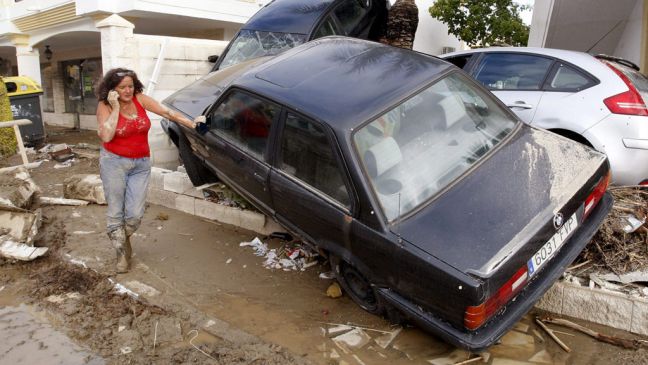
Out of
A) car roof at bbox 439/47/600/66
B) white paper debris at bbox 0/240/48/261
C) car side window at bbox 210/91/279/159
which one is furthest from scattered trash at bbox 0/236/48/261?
car roof at bbox 439/47/600/66

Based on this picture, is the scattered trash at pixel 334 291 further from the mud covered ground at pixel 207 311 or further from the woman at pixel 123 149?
the woman at pixel 123 149

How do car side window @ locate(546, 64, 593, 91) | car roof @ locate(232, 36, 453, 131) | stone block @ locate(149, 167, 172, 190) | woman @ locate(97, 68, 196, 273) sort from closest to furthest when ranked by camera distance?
car roof @ locate(232, 36, 453, 131), woman @ locate(97, 68, 196, 273), car side window @ locate(546, 64, 593, 91), stone block @ locate(149, 167, 172, 190)

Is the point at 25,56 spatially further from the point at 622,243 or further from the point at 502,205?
the point at 622,243

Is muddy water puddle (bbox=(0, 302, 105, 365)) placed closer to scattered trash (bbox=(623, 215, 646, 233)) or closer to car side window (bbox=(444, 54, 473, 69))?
scattered trash (bbox=(623, 215, 646, 233))

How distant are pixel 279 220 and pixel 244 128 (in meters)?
0.81

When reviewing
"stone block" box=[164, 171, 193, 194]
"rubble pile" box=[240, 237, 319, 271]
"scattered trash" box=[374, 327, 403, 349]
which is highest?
"stone block" box=[164, 171, 193, 194]

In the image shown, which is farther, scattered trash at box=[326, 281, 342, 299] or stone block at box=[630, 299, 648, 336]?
scattered trash at box=[326, 281, 342, 299]

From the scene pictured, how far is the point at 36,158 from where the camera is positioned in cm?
916

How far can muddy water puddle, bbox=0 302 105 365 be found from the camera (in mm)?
3072

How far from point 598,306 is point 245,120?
2868mm

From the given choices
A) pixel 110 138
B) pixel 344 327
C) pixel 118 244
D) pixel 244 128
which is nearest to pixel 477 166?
pixel 344 327

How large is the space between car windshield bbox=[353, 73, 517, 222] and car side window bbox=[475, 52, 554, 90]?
121 cm

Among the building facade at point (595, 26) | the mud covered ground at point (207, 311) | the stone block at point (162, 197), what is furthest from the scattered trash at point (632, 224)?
the building facade at point (595, 26)

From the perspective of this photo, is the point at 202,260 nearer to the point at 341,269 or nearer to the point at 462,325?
the point at 341,269
